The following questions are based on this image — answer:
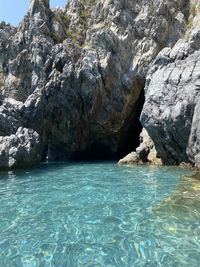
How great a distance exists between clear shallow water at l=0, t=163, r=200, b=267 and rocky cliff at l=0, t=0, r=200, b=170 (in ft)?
49.9

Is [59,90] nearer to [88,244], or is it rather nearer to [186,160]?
[186,160]

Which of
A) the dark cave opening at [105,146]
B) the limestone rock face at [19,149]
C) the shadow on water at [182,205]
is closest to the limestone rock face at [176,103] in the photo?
the shadow on water at [182,205]

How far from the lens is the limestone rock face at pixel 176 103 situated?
24.3 meters

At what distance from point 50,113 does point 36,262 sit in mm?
29065

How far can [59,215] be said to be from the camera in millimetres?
12844

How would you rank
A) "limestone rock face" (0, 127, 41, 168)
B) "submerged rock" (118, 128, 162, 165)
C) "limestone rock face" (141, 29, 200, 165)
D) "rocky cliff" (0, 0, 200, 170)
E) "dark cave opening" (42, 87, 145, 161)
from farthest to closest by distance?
"dark cave opening" (42, 87, 145, 161) → "rocky cliff" (0, 0, 200, 170) → "submerged rock" (118, 128, 162, 165) → "limestone rock face" (0, 127, 41, 168) → "limestone rock face" (141, 29, 200, 165)

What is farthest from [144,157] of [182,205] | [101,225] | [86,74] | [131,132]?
[101,225]

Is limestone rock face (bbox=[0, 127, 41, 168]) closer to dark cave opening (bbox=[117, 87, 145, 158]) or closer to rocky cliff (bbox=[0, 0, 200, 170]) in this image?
rocky cliff (bbox=[0, 0, 200, 170])

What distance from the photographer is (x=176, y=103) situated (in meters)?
25.6

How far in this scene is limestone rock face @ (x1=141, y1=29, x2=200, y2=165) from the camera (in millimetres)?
24344

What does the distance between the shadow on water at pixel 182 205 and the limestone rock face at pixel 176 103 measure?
8.10 metres

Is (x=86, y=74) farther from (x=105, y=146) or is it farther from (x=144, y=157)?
(x=144, y=157)

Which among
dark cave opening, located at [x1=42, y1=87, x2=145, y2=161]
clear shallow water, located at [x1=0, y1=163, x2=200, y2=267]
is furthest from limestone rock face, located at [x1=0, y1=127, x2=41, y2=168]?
clear shallow water, located at [x1=0, y1=163, x2=200, y2=267]

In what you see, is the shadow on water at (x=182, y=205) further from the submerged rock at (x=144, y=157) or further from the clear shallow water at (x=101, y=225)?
the submerged rock at (x=144, y=157)
